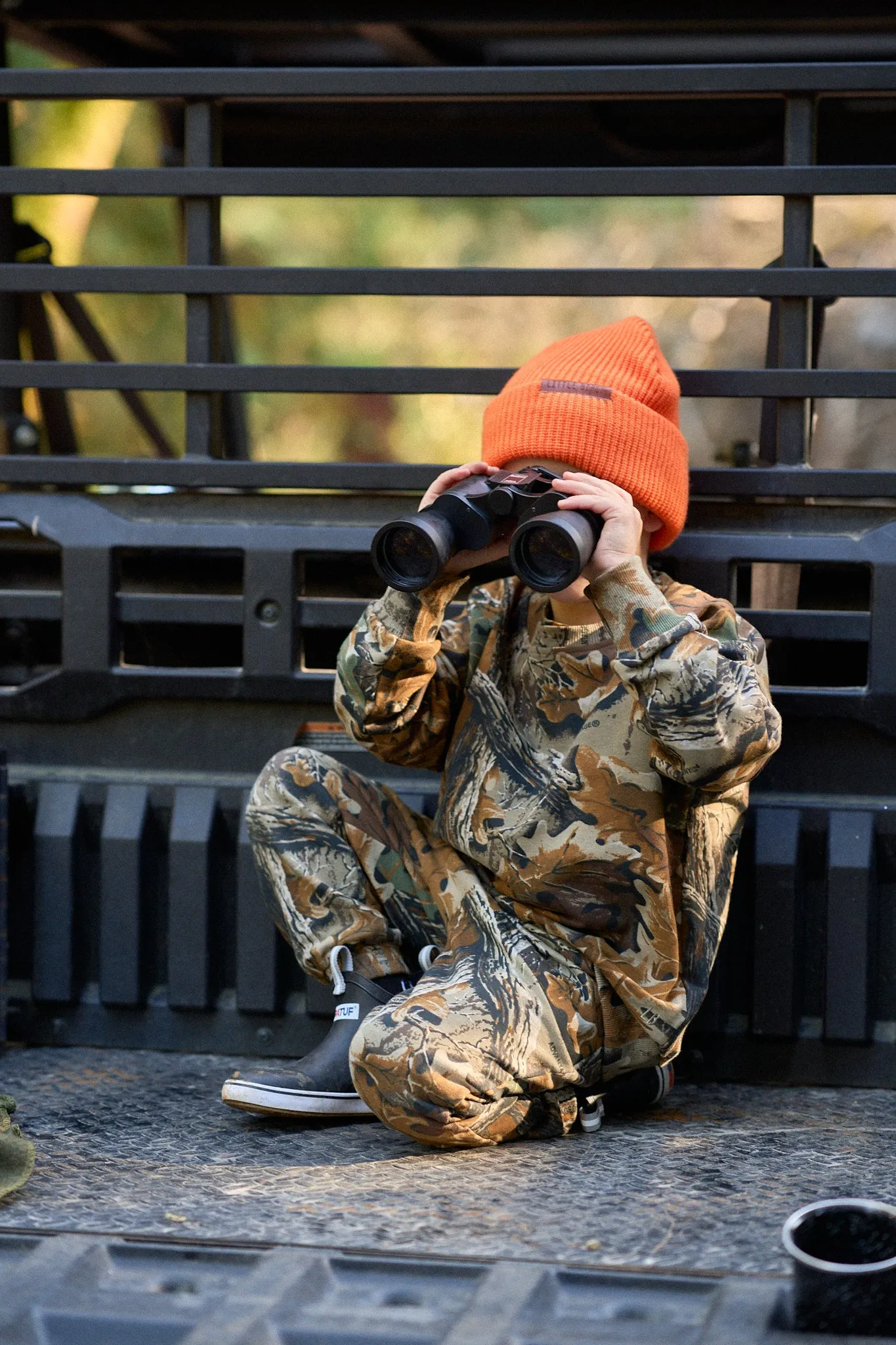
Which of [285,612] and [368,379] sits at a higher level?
[368,379]

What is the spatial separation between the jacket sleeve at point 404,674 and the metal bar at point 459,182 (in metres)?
0.66

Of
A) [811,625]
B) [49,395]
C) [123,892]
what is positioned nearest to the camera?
[811,625]

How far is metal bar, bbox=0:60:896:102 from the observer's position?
220 centimetres

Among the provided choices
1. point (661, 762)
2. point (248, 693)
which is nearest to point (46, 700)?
point (248, 693)

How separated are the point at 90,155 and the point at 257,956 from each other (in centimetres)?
715

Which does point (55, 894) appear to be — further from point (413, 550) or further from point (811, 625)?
point (811, 625)

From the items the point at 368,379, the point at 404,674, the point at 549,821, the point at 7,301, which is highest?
the point at 7,301

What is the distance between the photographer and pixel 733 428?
3801 millimetres

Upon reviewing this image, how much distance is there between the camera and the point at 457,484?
2.03 metres

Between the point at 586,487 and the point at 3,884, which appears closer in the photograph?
the point at 586,487

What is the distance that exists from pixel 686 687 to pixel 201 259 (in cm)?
110

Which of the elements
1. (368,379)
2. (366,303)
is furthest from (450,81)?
(366,303)

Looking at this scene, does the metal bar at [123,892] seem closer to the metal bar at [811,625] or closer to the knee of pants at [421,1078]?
the knee of pants at [421,1078]

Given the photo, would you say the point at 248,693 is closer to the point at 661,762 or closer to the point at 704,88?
the point at 661,762
